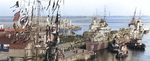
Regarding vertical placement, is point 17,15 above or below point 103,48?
above

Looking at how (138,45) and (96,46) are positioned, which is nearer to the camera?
(96,46)

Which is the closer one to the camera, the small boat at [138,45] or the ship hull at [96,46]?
the ship hull at [96,46]

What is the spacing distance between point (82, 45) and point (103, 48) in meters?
2.53

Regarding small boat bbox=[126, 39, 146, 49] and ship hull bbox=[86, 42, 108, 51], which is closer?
ship hull bbox=[86, 42, 108, 51]

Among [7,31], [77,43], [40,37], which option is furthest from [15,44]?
[77,43]

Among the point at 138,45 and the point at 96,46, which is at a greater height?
the point at 96,46

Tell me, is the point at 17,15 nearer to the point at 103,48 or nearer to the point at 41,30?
the point at 41,30

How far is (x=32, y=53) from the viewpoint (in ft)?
31.4

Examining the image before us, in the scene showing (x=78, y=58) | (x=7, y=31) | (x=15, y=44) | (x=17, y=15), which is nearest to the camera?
(x=15, y=44)

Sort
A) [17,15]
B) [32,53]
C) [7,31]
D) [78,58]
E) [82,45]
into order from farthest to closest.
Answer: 1. [82,45]
2. [78,58]
3. [7,31]
4. [17,15]
5. [32,53]

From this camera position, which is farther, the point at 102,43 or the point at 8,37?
the point at 102,43

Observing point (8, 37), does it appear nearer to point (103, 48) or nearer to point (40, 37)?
point (40, 37)

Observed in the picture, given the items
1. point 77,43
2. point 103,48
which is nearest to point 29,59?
point 77,43

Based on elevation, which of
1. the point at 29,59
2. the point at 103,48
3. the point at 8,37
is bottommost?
the point at 103,48
